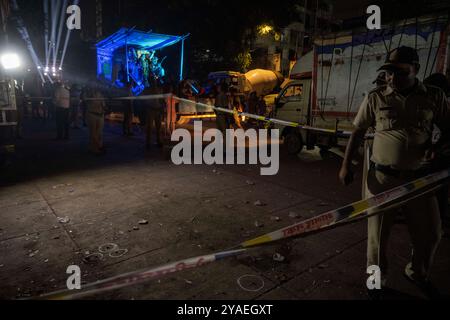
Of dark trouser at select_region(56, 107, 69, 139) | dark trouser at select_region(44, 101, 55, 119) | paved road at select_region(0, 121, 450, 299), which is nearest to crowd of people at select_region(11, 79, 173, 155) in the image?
dark trouser at select_region(56, 107, 69, 139)

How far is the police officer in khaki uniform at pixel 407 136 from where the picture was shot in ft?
8.05

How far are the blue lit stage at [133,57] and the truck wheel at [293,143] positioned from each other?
29.3 ft

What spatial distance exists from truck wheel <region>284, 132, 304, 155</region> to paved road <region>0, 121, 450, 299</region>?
5.66 feet

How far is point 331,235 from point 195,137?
29.9ft

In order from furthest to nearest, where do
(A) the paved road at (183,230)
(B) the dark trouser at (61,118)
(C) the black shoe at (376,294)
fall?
(B) the dark trouser at (61,118) < (A) the paved road at (183,230) < (C) the black shoe at (376,294)

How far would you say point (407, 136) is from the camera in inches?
97.6

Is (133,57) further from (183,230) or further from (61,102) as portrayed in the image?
(183,230)

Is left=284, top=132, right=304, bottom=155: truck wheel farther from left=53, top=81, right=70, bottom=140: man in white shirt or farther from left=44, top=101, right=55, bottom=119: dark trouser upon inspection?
left=44, top=101, right=55, bottom=119: dark trouser

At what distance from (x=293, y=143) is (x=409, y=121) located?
6.92 m

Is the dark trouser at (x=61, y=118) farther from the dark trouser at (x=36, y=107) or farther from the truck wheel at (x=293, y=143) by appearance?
the dark trouser at (x=36, y=107)

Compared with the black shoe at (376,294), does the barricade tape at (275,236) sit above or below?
above

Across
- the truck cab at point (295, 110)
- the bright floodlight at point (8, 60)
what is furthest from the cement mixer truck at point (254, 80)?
the bright floodlight at point (8, 60)

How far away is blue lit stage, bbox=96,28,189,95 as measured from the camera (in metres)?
15.6

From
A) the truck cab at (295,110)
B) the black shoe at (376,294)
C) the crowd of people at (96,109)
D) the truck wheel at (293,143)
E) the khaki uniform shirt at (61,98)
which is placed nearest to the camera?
the black shoe at (376,294)
